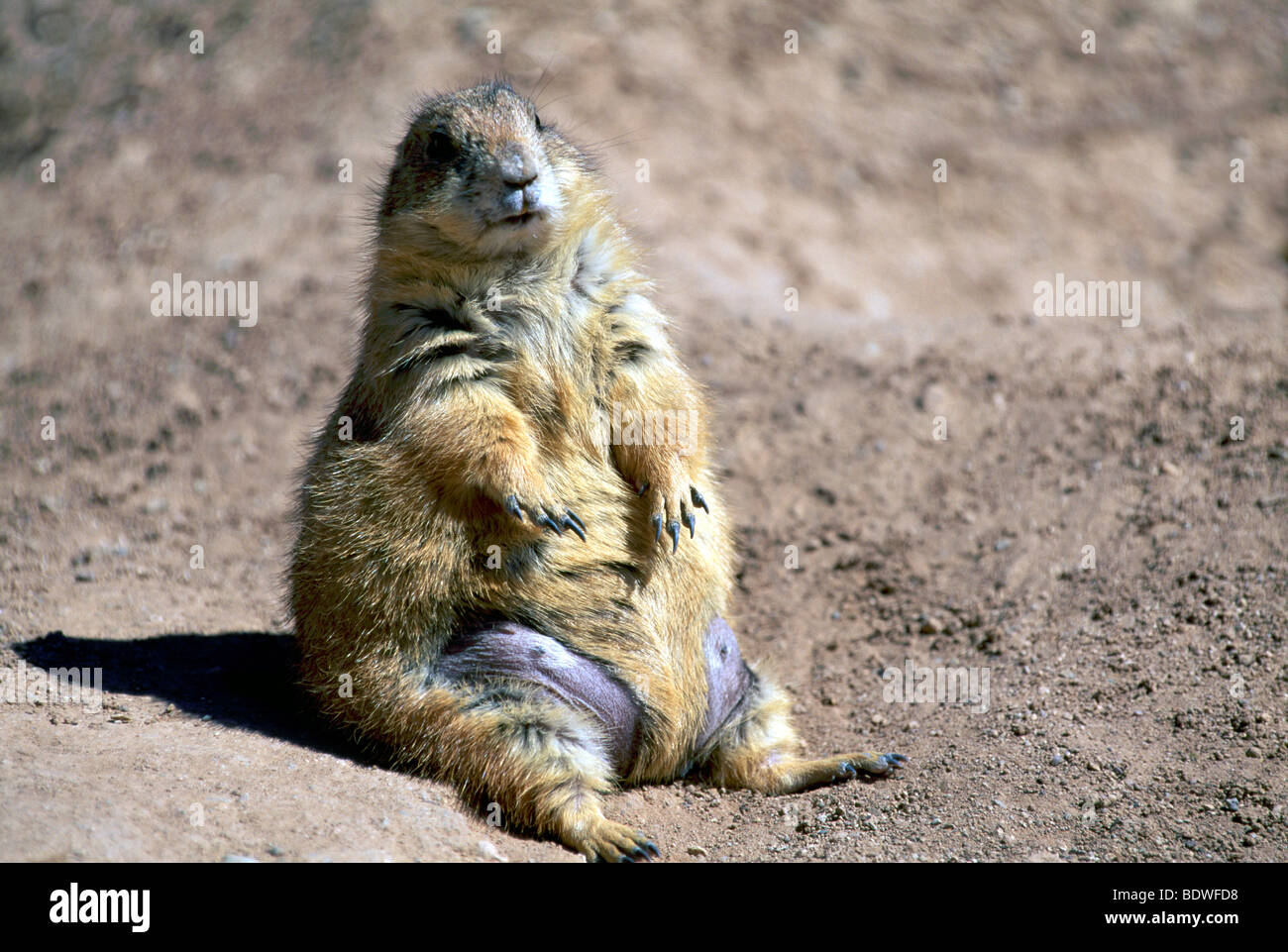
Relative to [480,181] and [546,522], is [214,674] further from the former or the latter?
[480,181]

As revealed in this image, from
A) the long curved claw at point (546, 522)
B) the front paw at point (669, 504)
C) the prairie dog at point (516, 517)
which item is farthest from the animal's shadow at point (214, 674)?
the front paw at point (669, 504)

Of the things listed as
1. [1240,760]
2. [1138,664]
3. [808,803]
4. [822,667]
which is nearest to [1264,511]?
[1138,664]

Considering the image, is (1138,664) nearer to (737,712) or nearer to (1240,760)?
(1240,760)

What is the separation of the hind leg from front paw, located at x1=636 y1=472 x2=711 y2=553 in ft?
3.37

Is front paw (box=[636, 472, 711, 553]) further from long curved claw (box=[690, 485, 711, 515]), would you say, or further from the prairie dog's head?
the prairie dog's head

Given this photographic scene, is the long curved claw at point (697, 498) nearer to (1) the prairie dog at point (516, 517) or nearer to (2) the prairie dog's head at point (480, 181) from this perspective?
(1) the prairie dog at point (516, 517)

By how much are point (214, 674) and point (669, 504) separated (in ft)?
8.85

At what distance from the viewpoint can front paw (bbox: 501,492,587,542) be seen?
4.86 meters

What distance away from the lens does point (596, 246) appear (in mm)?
5504

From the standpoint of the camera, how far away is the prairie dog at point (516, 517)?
16.3 feet

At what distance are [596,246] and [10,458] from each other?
18.3ft

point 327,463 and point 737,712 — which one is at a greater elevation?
point 327,463

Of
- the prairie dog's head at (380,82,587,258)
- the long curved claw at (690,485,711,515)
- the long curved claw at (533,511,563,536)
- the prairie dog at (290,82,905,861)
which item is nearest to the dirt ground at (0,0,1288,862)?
the prairie dog at (290,82,905,861)

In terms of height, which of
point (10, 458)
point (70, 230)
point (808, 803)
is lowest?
point (808, 803)
